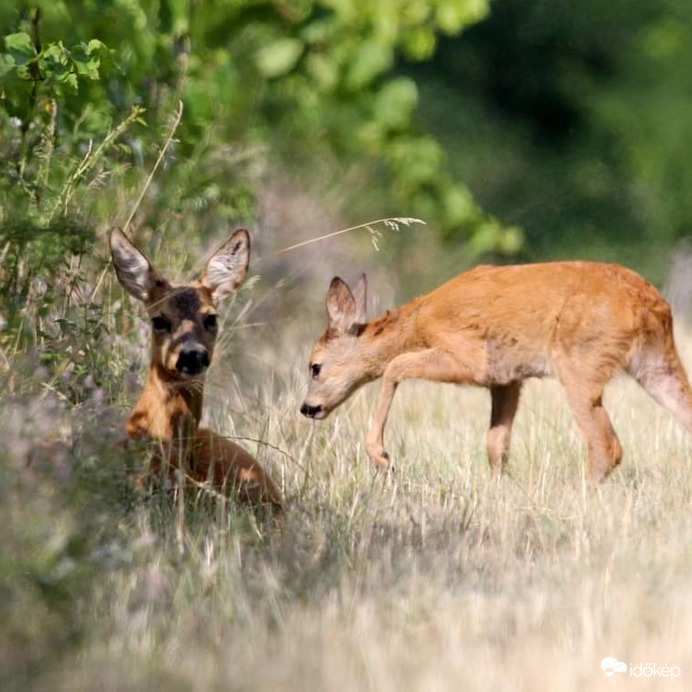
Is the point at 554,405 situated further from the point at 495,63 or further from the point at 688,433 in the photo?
the point at 495,63

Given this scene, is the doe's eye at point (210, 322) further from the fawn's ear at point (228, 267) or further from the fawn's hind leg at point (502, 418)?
the fawn's hind leg at point (502, 418)

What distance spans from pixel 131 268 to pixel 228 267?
19.6 inches

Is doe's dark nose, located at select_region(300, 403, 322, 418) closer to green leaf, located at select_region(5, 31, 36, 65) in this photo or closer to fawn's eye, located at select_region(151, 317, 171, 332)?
fawn's eye, located at select_region(151, 317, 171, 332)

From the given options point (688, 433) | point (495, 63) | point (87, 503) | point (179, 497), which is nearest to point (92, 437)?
point (87, 503)

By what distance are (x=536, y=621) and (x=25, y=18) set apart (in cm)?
434

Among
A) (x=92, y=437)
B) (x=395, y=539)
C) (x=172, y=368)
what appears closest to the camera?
(x=92, y=437)

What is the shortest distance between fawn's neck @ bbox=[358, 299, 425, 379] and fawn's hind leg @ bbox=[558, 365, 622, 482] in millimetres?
1042

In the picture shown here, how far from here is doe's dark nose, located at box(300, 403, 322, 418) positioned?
8.77 meters

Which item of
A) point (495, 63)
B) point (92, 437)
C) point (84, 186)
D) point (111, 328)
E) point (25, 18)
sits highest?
point (495, 63)

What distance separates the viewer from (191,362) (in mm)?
7117

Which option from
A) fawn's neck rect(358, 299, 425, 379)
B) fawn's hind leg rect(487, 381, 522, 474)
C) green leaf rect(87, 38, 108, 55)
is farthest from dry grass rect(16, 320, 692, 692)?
green leaf rect(87, 38, 108, 55)

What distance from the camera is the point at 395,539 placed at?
6406 mm

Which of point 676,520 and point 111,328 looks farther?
point 111,328

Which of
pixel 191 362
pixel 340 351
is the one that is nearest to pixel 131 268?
pixel 191 362
